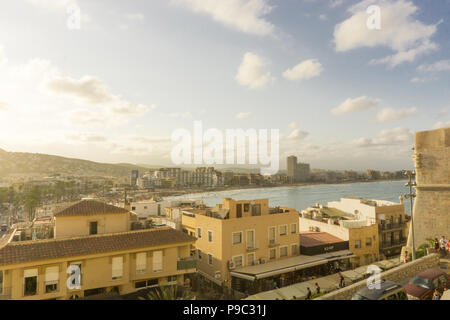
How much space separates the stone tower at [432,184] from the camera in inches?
770

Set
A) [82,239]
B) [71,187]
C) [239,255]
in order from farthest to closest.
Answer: [71,187] → [239,255] → [82,239]

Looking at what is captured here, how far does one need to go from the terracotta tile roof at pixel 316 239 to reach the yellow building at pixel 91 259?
1191cm

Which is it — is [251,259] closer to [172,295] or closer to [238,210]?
[238,210]

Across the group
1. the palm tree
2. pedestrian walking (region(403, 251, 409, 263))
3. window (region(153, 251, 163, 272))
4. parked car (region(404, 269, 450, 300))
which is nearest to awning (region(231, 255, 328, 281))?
pedestrian walking (region(403, 251, 409, 263))

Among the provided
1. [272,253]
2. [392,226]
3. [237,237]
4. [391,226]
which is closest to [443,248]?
[272,253]

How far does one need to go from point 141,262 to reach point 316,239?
54.4ft

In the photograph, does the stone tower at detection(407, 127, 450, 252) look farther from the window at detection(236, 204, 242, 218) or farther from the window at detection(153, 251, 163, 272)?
the window at detection(153, 251, 163, 272)

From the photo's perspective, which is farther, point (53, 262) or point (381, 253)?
point (381, 253)

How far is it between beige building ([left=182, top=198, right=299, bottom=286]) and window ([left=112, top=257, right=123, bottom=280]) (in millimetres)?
7384

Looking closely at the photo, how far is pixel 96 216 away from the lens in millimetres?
18062

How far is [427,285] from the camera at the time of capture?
37.8 ft

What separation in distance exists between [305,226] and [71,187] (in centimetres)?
12227
